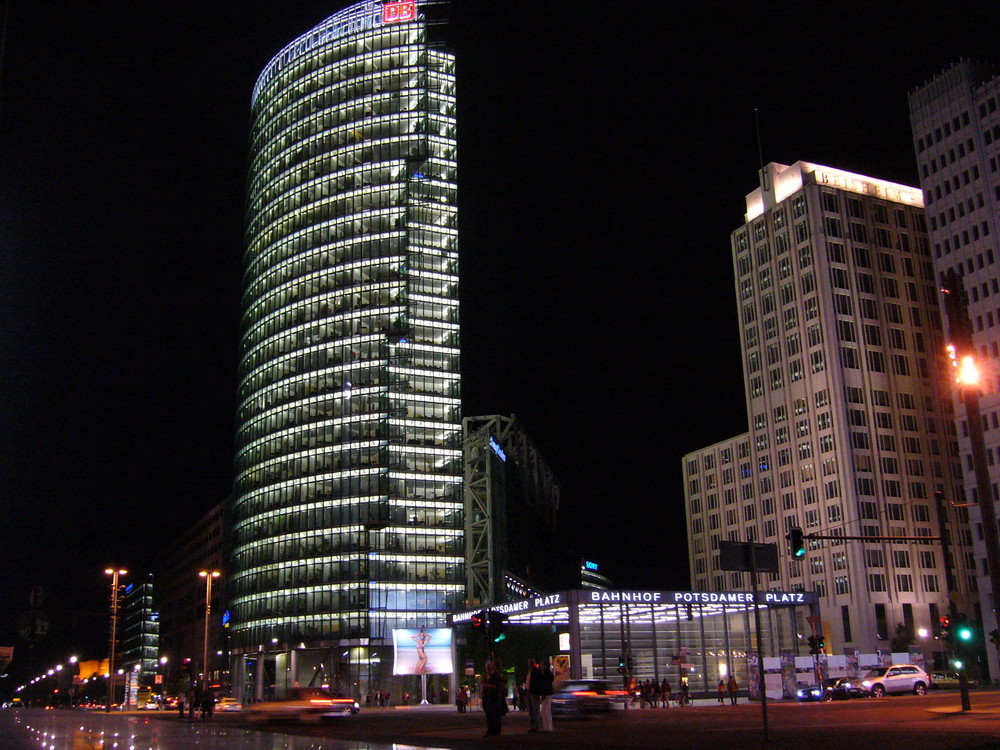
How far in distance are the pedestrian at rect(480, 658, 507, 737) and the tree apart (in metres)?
101

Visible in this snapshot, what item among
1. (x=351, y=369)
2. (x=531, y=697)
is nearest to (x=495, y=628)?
(x=531, y=697)


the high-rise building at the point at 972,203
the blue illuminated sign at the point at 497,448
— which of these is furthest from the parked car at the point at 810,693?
the blue illuminated sign at the point at 497,448

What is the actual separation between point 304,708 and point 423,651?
53592 millimetres

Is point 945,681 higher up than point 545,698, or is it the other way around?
point 545,698

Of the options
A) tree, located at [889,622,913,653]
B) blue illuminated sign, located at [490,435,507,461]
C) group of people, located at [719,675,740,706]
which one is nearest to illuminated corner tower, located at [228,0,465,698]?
blue illuminated sign, located at [490,435,507,461]

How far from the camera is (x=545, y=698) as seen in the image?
31.1 meters

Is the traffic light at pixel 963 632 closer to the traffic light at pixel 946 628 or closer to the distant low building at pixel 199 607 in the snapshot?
the traffic light at pixel 946 628

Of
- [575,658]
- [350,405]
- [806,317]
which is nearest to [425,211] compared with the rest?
[350,405]

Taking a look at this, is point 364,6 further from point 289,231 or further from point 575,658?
point 575,658

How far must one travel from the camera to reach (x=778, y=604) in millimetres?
81062

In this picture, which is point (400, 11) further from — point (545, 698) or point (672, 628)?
point (545, 698)

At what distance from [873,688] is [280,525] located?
248 ft

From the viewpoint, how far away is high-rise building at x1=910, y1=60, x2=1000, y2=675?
10775 cm

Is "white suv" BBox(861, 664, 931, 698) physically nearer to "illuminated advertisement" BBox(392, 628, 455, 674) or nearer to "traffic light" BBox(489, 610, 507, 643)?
"traffic light" BBox(489, 610, 507, 643)
